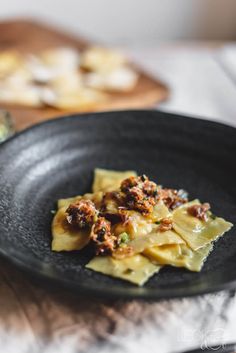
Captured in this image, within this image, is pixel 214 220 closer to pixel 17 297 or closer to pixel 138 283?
pixel 138 283

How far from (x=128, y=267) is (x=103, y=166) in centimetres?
84

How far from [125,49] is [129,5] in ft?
4.60

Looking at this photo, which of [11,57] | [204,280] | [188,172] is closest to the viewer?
[204,280]

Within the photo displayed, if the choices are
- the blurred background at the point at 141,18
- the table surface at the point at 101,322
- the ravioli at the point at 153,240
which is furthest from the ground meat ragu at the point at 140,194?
the blurred background at the point at 141,18

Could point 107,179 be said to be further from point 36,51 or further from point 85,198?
point 36,51

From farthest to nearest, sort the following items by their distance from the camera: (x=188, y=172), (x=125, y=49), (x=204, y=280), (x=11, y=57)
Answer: (x=125, y=49), (x=11, y=57), (x=188, y=172), (x=204, y=280)

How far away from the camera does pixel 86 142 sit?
2.68 metres

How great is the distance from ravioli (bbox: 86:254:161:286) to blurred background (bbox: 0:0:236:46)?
4.26m

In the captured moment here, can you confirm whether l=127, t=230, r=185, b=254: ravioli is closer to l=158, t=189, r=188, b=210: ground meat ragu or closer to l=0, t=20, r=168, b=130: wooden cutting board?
l=158, t=189, r=188, b=210: ground meat ragu

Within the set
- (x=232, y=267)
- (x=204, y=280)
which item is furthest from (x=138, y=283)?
(x=232, y=267)

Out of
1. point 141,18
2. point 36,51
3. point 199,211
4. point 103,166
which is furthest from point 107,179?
point 141,18

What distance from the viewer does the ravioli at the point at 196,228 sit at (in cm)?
204

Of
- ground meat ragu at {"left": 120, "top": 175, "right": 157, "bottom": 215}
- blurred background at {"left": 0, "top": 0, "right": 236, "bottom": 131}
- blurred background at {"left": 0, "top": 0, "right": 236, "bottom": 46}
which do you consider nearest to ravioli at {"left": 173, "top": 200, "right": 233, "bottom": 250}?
ground meat ragu at {"left": 120, "top": 175, "right": 157, "bottom": 215}

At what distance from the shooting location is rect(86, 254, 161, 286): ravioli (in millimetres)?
1794
